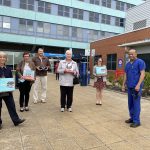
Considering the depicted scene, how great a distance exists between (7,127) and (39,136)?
107cm

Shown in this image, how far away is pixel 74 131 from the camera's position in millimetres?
5785

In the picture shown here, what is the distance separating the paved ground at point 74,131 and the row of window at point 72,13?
35362 mm

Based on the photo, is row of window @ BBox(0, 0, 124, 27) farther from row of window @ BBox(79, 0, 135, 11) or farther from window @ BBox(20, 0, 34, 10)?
row of window @ BBox(79, 0, 135, 11)

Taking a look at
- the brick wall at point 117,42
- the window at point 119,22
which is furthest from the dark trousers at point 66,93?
the window at point 119,22

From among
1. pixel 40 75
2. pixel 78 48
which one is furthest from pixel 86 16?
pixel 40 75

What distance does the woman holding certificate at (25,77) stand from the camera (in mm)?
7641

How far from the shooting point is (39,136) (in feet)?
17.6

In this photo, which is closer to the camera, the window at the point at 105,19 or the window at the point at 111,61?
the window at the point at 111,61

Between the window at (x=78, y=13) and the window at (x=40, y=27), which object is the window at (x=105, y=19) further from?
the window at (x=40, y=27)

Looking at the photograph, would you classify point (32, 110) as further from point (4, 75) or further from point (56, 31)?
point (56, 31)

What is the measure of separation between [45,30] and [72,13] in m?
6.35

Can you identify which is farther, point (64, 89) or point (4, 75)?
point (64, 89)

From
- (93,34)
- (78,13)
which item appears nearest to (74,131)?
(78,13)

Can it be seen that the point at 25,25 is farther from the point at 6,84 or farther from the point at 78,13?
the point at 6,84
